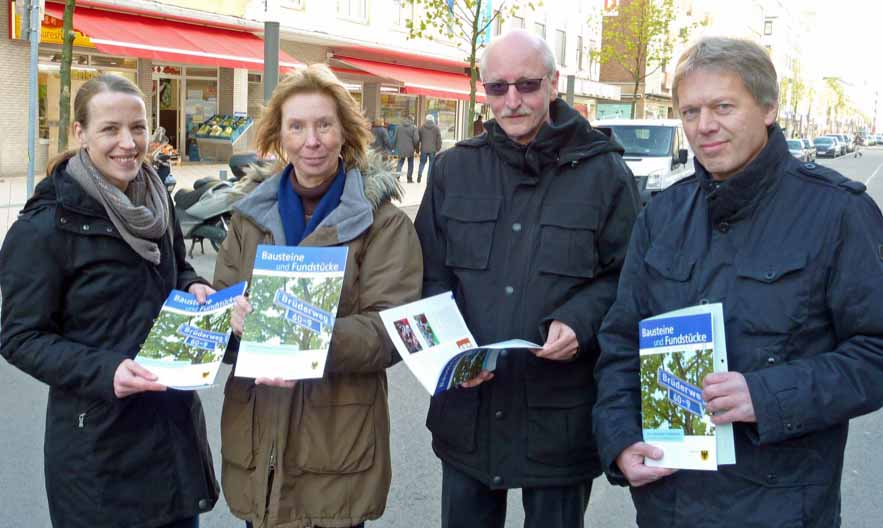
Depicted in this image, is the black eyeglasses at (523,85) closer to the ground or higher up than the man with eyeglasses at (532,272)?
higher up

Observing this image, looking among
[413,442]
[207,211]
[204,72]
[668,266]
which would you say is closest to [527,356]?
[668,266]

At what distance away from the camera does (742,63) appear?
2.05 metres

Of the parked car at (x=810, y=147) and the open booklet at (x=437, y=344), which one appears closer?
the open booklet at (x=437, y=344)

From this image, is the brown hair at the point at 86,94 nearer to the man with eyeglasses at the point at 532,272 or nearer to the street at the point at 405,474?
the man with eyeglasses at the point at 532,272

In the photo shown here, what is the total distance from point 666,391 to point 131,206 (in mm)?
1605

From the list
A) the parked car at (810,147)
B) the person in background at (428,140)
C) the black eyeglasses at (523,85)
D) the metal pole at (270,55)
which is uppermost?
the parked car at (810,147)

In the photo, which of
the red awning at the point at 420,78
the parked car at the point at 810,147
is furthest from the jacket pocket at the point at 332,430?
the parked car at the point at 810,147

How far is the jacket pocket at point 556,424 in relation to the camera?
2.67m

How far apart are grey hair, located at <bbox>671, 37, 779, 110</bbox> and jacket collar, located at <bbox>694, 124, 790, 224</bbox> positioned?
0.37 feet

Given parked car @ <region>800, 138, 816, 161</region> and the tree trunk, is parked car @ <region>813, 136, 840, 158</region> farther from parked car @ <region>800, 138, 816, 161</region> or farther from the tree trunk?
the tree trunk

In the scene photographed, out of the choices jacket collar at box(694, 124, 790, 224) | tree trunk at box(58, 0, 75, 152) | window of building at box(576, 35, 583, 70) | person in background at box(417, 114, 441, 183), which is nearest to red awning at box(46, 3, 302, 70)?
person in background at box(417, 114, 441, 183)

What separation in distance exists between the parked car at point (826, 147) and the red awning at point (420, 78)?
39.7m

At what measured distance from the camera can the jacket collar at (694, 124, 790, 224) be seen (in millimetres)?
2055

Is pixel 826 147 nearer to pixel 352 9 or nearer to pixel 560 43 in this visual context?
pixel 560 43
